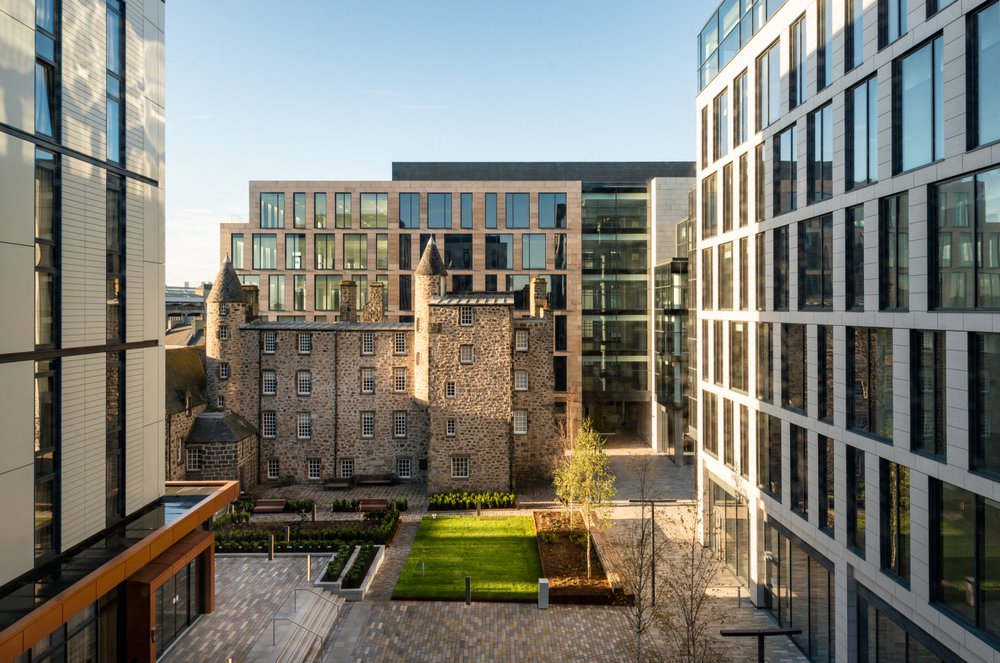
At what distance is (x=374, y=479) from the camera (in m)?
34.8

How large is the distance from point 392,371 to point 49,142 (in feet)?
76.2

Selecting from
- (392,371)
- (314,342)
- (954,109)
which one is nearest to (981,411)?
(954,109)

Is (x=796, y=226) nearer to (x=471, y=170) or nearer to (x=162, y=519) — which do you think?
(x=162, y=519)

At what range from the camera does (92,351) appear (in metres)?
14.3

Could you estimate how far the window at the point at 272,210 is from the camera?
48219mm

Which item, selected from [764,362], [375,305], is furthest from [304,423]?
[764,362]

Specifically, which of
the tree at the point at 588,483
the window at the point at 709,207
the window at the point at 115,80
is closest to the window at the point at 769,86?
the window at the point at 709,207

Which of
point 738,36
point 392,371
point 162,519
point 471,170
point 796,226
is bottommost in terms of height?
point 162,519

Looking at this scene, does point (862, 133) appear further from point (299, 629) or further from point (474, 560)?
point (299, 629)

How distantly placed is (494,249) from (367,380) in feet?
56.5

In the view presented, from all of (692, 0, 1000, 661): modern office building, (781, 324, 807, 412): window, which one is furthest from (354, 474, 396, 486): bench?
(781, 324, 807, 412): window

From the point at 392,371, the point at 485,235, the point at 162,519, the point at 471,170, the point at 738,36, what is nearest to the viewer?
the point at 162,519

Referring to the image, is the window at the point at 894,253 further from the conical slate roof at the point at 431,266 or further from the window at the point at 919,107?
the conical slate roof at the point at 431,266

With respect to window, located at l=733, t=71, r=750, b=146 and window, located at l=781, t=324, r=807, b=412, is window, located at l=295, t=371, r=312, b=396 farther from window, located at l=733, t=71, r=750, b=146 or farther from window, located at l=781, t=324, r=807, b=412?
window, located at l=781, t=324, r=807, b=412
